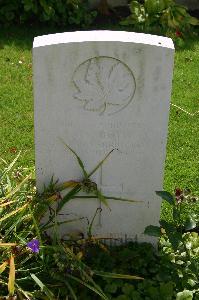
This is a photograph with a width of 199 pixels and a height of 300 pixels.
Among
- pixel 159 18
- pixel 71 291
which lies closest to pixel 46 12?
pixel 159 18

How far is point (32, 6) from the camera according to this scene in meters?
6.80

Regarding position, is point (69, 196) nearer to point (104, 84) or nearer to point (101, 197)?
point (101, 197)

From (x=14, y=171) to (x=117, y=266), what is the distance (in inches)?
41.4

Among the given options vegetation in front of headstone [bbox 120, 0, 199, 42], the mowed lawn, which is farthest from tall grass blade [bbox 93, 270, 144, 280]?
vegetation in front of headstone [bbox 120, 0, 199, 42]

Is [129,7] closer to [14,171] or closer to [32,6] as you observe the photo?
[32,6]

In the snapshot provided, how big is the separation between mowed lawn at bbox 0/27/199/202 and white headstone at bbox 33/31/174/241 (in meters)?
0.89

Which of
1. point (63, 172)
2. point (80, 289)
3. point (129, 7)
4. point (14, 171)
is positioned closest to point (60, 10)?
point (129, 7)

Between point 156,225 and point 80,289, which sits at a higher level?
point 156,225

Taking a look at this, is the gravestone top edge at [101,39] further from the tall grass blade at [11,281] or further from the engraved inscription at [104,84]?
the tall grass blade at [11,281]

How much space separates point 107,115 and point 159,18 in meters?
4.13

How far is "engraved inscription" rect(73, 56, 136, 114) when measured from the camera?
10.0 feet

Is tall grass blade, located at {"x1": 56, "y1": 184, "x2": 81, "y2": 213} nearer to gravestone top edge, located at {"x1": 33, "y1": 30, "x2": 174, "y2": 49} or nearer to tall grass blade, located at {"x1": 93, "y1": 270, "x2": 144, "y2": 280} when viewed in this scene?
tall grass blade, located at {"x1": 93, "y1": 270, "x2": 144, "y2": 280}

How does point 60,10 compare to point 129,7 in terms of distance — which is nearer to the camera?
point 60,10

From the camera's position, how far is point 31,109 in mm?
5273
